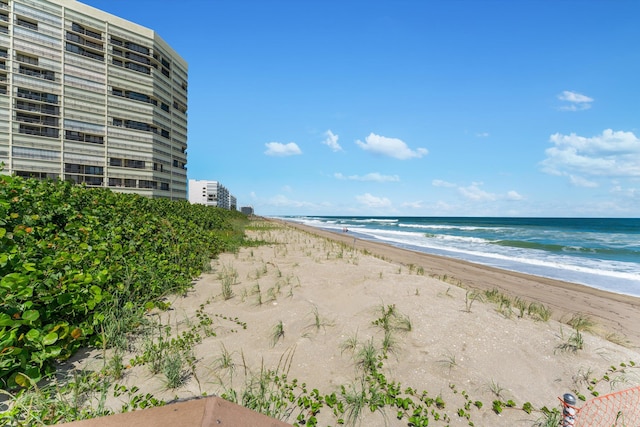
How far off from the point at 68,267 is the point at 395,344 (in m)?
5.31

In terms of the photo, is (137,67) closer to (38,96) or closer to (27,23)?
(27,23)

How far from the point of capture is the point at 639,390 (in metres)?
4.11

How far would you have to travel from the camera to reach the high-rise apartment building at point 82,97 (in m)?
35.7

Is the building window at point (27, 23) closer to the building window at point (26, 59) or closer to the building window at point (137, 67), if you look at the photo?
the building window at point (26, 59)

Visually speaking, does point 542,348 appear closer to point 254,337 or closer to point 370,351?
point 370,351

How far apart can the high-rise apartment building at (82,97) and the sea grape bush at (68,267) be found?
3879 cm

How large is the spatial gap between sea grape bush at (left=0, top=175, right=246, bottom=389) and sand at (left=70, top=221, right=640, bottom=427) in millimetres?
931

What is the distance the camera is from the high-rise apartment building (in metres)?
35.7

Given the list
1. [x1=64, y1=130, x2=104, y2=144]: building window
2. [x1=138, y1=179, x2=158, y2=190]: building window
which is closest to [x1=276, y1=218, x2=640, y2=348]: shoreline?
[x1=138, y1=179, x2=158, y2=190]: building window

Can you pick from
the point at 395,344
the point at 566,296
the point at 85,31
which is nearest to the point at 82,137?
the point at 85,31

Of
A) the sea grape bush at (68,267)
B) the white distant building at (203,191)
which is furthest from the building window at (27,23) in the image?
the white distant building at (203,191)

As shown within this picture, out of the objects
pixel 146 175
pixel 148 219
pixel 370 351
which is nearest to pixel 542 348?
pixel 370 351

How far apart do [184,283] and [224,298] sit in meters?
1.19

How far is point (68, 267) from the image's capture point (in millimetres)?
4285
